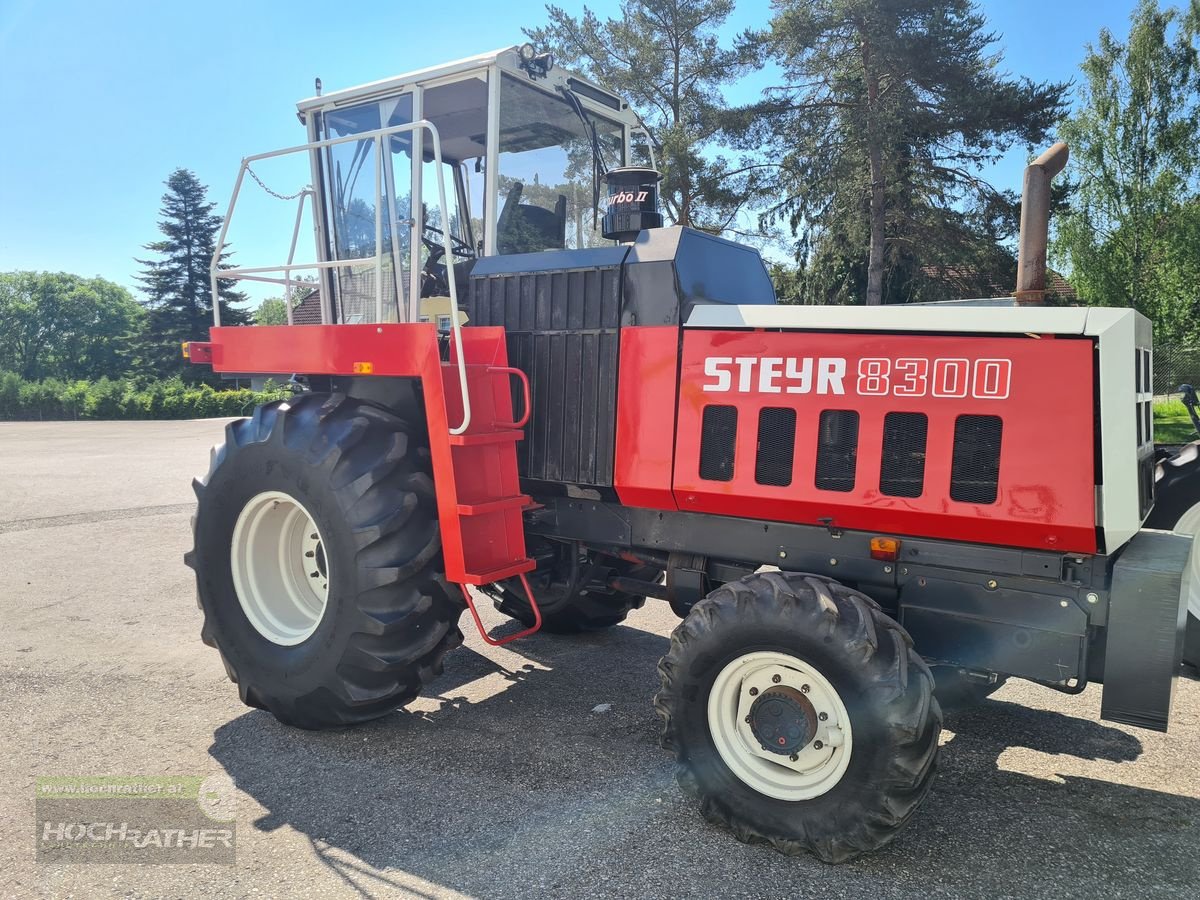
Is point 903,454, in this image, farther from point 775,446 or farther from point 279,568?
point 279,568

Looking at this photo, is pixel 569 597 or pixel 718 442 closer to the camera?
pixel 718 442

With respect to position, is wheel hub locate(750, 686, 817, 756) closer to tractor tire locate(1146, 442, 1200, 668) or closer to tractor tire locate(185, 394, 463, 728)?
tractor tire locate(185, 394, 463, 728)

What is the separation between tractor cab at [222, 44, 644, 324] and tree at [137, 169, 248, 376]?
46.0 meters

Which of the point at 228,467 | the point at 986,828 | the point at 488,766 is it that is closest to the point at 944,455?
the point at 986,828

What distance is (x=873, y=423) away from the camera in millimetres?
3305

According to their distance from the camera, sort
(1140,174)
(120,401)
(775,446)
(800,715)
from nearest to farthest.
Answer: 1. (800,715)
2. (775,446)
3. (1140,174)
4. (120,401)

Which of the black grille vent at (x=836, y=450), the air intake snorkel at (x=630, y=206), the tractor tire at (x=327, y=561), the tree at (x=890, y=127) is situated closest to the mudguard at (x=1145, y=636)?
the black grille vent at (x=836, y=450)

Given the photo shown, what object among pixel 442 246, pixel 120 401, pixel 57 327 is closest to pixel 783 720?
pixel 442 246

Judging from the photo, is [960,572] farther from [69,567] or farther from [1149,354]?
[69,567]

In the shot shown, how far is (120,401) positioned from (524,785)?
38858 mm

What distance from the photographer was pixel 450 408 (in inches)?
152

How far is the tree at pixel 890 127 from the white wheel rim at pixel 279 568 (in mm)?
15462

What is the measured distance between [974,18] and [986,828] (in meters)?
17.9

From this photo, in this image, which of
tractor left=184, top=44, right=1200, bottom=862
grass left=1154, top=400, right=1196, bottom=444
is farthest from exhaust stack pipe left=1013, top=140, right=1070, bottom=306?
grass left=1154, top=400, right=1196, bottom=444
